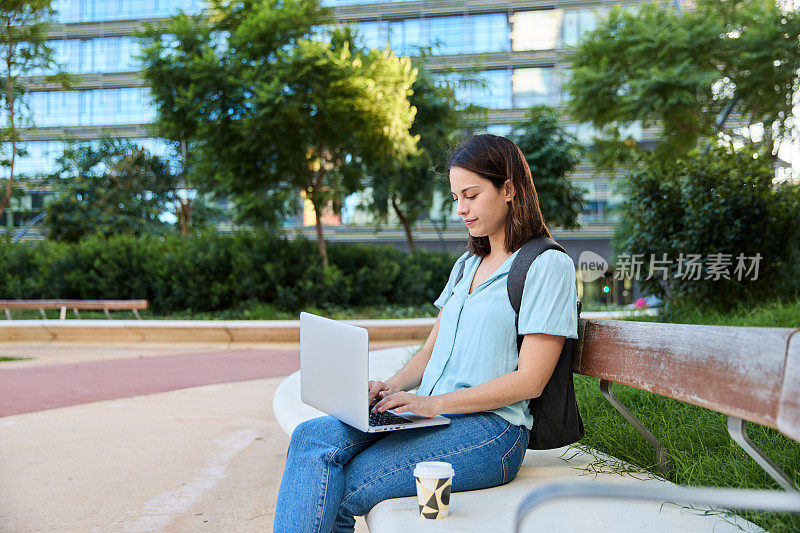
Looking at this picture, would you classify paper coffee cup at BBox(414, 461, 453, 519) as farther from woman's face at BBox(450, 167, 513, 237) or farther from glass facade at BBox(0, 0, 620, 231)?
glass facade at BBox(0, 0, 620, 231)

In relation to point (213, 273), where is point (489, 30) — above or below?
above

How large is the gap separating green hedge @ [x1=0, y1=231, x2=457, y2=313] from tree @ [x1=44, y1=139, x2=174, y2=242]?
954 cm

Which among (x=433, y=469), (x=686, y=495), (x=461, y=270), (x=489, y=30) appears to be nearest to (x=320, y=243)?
(x=461, y=270)

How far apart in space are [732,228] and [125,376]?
6.66 metres

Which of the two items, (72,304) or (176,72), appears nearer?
(176,72)

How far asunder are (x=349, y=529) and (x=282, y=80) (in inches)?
462

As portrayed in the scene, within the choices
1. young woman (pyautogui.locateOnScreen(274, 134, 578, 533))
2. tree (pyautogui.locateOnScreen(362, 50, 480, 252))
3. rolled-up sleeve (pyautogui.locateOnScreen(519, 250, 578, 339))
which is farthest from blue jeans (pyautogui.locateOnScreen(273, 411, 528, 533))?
tree (pyautogui.locateOnScreen(362, 50, 480, 252))

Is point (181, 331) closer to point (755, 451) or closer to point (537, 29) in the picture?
point (755, 451)

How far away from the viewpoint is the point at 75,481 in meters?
4.12

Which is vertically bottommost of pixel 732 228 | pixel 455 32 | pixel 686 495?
pixel 686 495

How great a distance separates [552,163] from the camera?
20156mm

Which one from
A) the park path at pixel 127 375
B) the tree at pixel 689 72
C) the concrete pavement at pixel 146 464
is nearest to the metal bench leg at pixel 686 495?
the concrete pavement at pixel 146 464

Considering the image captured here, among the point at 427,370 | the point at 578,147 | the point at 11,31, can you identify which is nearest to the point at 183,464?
the point at 427,370

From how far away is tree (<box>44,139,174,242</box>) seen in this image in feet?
84.0
